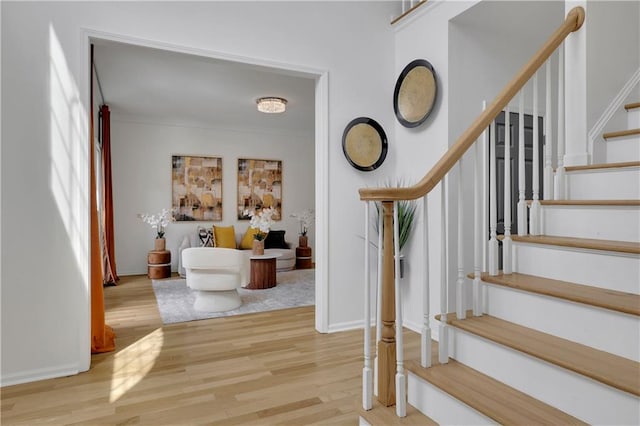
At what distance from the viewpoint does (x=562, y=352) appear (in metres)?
1.52

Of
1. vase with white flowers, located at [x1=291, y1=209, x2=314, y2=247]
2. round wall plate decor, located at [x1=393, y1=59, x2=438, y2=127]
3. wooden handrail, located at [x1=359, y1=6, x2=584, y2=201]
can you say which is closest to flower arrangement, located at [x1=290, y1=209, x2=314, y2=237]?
vase with white flowers, located at [x1=291, y1=209, x2=314, y2=247]

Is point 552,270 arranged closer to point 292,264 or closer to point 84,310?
point 84,310

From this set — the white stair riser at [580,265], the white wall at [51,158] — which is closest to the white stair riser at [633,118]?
the white stair riser at [580,265]

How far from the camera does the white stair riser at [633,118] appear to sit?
2556 mm

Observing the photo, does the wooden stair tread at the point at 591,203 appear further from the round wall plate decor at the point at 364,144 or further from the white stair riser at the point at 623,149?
the round wall plate decor at the point at 364,144

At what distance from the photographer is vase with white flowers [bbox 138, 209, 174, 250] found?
6.48m

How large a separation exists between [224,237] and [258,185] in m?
1.32

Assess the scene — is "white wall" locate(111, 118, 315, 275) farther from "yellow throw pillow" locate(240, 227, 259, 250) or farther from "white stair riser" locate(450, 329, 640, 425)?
"white stair riser" locate(450, 329, 640, 425)

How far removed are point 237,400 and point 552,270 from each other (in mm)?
1882

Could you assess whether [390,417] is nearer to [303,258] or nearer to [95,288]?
[95,288]

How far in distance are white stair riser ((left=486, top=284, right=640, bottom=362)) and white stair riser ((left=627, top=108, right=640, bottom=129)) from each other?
1.63 meters

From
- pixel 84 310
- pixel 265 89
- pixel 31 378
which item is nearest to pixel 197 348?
pixel 84 310

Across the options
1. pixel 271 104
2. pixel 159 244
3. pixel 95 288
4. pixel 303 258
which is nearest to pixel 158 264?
pixel 159 244

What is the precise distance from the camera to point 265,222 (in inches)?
208
